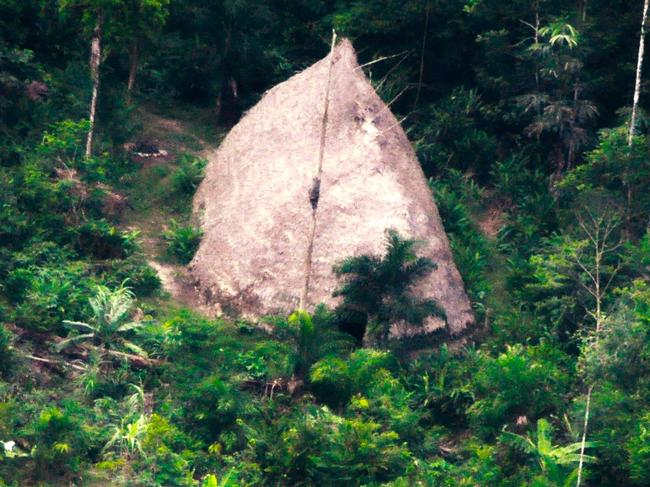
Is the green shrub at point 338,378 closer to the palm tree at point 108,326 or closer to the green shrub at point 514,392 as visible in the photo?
the green shrub at point 514,392

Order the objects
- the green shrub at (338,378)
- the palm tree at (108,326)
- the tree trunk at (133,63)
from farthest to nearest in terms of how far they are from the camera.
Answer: the tree trunk at (133,63) → the palm tree at (108,326) → the green shrub at (338,378)

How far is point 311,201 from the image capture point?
2327 centimetres

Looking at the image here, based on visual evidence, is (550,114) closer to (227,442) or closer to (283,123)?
(283,123)

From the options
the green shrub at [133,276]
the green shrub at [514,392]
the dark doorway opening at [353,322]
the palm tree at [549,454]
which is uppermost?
the green shrub at [133,276]

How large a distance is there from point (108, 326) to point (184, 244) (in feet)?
13.4

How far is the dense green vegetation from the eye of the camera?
66.7ft

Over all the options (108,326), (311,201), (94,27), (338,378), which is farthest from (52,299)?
(94,27)

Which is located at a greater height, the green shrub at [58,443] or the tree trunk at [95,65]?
the tree trunk at [95,65]

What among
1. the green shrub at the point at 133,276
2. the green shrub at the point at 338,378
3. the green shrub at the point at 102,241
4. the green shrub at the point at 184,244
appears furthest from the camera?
the green shrub at the point at 184,244

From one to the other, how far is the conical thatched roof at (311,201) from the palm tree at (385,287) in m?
0.69

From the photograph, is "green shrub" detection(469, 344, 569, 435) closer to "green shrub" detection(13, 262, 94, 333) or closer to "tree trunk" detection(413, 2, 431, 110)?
"green shrub" detection(13, 262, 94, 333)

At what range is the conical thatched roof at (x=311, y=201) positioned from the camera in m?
24.0

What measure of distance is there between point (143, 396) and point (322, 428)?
3.15 meters

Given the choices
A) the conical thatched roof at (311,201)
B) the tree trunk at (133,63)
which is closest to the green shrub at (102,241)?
the conical thatched roof at (311,201)
